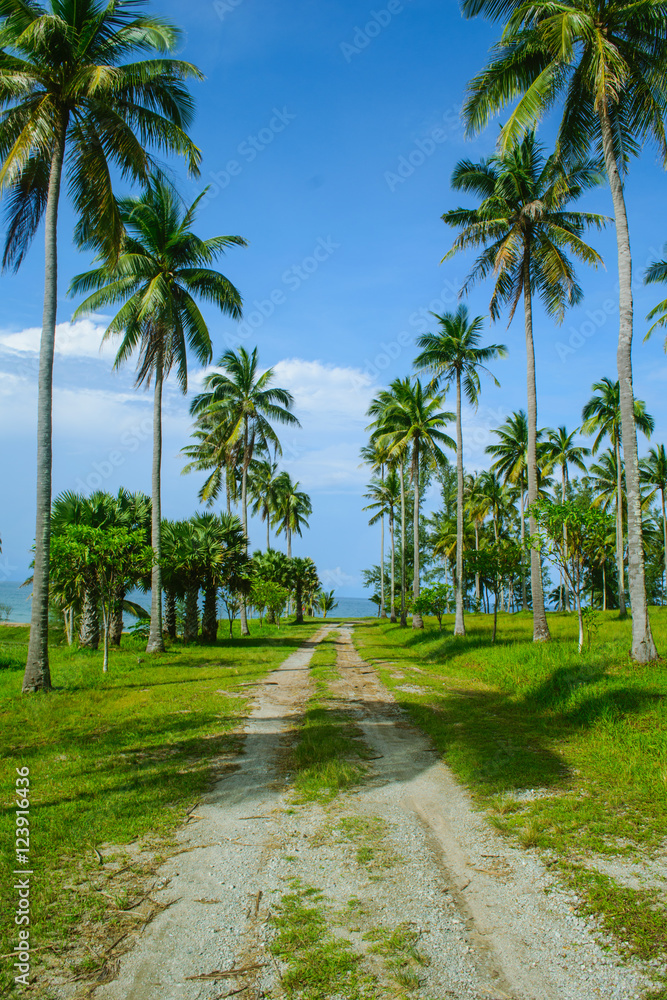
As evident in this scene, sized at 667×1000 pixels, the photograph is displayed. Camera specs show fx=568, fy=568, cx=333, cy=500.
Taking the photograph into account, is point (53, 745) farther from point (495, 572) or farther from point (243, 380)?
point (243, 380)

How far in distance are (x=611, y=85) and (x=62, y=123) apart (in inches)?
472

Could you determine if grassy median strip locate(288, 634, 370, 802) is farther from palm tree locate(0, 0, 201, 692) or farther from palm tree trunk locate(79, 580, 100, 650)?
palm tree trunk locate(79, 580, 100, 650)

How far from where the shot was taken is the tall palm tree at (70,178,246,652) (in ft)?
62.7

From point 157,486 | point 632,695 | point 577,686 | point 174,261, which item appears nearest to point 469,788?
point 632,695

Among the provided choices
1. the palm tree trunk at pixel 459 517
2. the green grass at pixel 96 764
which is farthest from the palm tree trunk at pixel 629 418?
the palm tree trunk at pixel 459 517

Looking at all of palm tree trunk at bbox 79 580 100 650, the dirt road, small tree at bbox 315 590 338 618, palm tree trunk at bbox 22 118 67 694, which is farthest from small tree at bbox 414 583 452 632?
small tree at bbox 315 590 338 618

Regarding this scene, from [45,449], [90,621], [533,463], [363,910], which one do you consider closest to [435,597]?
[533,463]

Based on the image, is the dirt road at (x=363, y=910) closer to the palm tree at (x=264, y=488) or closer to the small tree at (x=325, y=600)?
the palm tree at (x=264, y=488)

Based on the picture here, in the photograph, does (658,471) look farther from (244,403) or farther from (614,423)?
(244,403)

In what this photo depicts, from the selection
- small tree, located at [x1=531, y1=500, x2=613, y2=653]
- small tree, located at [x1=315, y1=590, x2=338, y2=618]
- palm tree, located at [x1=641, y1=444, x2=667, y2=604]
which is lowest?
small tree, located at [x1=315, y1=590, x2=338, y2=618]

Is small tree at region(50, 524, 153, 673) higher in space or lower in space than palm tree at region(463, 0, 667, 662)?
lower

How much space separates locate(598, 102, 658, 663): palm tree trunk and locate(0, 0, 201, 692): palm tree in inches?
397

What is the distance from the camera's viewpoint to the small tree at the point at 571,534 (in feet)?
46.3

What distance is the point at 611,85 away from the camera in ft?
38.9
